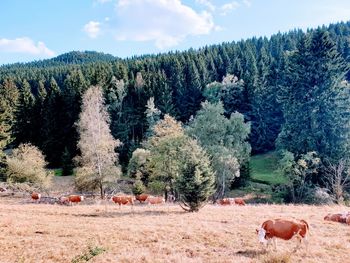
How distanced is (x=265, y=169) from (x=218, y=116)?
22722 mm

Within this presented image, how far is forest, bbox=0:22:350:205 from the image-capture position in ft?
136

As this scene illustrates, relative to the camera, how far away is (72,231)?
1827 cm

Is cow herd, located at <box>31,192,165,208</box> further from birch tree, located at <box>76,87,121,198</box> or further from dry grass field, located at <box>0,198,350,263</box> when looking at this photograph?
dry grass field, located at <box>0,198,350,263</box>

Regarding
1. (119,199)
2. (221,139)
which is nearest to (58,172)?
(221,139)

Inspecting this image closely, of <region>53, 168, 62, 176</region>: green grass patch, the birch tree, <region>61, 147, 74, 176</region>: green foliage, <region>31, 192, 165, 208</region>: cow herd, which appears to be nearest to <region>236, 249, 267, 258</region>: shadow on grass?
<region>31, 192, 165, 208</region>: cow herd

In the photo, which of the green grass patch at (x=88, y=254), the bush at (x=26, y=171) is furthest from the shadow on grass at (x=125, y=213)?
the bush at (x=26, y=171)

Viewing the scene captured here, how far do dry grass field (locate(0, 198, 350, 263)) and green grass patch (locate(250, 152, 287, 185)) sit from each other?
3128cm

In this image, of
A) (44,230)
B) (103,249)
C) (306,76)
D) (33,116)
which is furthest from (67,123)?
(103,249)

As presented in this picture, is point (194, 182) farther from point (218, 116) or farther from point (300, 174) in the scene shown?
point (300, 174)

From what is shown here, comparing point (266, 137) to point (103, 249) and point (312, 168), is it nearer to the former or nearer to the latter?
point (312, 168)

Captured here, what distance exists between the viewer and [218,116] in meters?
43.0

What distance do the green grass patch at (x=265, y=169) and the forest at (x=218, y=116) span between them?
3.08 meters

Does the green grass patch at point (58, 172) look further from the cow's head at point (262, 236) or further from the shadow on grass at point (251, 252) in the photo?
the cow's head at point (262, 236)

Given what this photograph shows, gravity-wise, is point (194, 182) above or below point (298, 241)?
above
